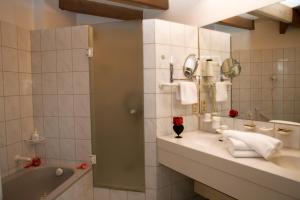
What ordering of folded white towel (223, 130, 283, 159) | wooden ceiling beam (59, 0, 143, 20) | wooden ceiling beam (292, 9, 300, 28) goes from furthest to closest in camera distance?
wooden ceiling beam (59, 0, 143, 20) < wooden ceiling beam (292, 9, 300, 28) < folded white towel (223, 130, 283, 159)

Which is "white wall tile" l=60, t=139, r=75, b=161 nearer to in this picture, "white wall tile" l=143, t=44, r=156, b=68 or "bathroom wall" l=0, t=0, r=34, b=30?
"white wall tile" l=143, t=44, r=156, b=68

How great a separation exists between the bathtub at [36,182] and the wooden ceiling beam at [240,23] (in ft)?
6.46

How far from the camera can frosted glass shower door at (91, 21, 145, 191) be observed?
204 centimetres

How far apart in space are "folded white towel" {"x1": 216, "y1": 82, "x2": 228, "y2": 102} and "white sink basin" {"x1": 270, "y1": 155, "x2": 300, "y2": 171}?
2.43 feet

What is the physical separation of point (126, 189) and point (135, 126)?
63 centimetres

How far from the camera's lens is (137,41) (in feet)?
6.63

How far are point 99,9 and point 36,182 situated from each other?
2.13 metres

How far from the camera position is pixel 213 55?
2105 mm

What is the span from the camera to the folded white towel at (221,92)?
2004 millimetres

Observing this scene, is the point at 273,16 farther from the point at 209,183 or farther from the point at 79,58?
the point at 79,58

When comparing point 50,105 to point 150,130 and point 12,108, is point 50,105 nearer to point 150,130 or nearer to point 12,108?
point 12,108

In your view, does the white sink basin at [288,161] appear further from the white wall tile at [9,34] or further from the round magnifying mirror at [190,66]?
the white wall tile at [9,34]

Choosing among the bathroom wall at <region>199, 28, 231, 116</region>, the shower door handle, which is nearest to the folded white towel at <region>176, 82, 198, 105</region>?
the bathroom wall at <region>199, 28, 231, 116</region>

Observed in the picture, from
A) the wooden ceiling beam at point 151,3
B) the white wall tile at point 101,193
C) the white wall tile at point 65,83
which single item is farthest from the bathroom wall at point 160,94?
the white wall tile at point 65,83
